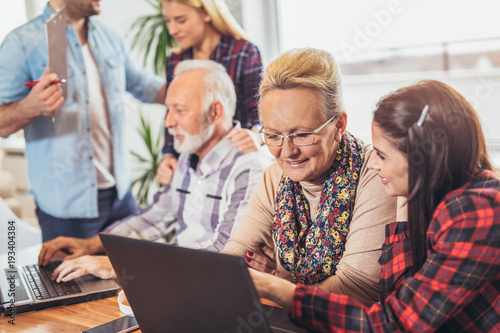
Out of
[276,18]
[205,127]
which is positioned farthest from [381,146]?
[276,18]

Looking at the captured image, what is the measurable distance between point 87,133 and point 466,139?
93.1 inches

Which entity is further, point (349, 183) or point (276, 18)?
point (276, 18)

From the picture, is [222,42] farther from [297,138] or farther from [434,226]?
[434,226]

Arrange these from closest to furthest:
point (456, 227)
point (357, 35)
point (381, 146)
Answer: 1. point (456, 227)
2. point (381, 146)
3. point (357, 35)

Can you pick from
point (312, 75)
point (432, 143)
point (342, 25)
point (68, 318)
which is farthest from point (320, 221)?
point (342, 25)

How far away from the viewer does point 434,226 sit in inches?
45.1

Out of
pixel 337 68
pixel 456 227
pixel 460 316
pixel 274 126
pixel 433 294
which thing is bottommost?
pixel 460 316

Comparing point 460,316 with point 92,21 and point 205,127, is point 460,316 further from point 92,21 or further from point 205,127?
point 92,21

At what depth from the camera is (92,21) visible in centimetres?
304

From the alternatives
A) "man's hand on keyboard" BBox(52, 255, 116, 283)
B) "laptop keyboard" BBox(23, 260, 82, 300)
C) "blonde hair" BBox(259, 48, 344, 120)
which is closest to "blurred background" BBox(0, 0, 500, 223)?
"blonde hair" BBox(259, 48, 344, 120)

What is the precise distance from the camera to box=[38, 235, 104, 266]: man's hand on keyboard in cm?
204

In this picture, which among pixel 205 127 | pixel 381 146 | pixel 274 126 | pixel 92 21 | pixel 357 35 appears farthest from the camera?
pixel 357 35

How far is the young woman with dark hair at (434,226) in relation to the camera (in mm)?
1078

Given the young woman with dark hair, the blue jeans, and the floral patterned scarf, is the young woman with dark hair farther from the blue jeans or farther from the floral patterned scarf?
the blue jeans
